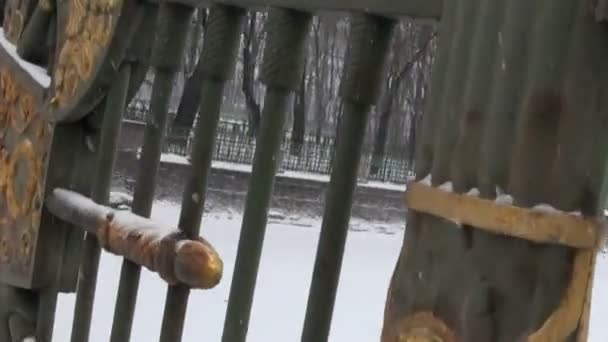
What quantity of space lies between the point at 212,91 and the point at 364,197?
867cm

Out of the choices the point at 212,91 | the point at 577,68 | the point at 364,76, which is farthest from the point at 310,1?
the point at 577,68

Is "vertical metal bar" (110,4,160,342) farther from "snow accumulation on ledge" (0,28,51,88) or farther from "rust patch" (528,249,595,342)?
"rust patch" (528,249,595,342)

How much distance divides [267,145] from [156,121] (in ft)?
A: 0.76

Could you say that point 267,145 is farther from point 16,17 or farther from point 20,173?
point 16,17

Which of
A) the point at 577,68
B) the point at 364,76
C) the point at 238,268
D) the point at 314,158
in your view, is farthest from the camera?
the point at 314,158

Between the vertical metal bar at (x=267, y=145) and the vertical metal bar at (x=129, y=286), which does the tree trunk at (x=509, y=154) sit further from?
the vertical metal bar at (x=129, y=286)

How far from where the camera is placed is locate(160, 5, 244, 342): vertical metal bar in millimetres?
1257

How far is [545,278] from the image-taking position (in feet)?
2.56

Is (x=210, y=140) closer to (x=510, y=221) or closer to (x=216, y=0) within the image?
(x=216, y=0)

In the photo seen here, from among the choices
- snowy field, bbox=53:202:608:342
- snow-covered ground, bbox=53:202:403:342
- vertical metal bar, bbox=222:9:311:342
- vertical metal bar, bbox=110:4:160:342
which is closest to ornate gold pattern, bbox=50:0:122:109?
vertical metal bar, bbox=110:4:160:342

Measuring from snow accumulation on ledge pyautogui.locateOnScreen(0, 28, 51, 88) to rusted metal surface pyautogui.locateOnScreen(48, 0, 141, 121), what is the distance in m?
0.04

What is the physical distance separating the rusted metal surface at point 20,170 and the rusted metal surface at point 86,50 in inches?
3.6

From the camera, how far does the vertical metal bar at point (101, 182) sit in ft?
4.97

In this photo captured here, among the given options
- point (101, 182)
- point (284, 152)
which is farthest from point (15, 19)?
point (284, 152)
